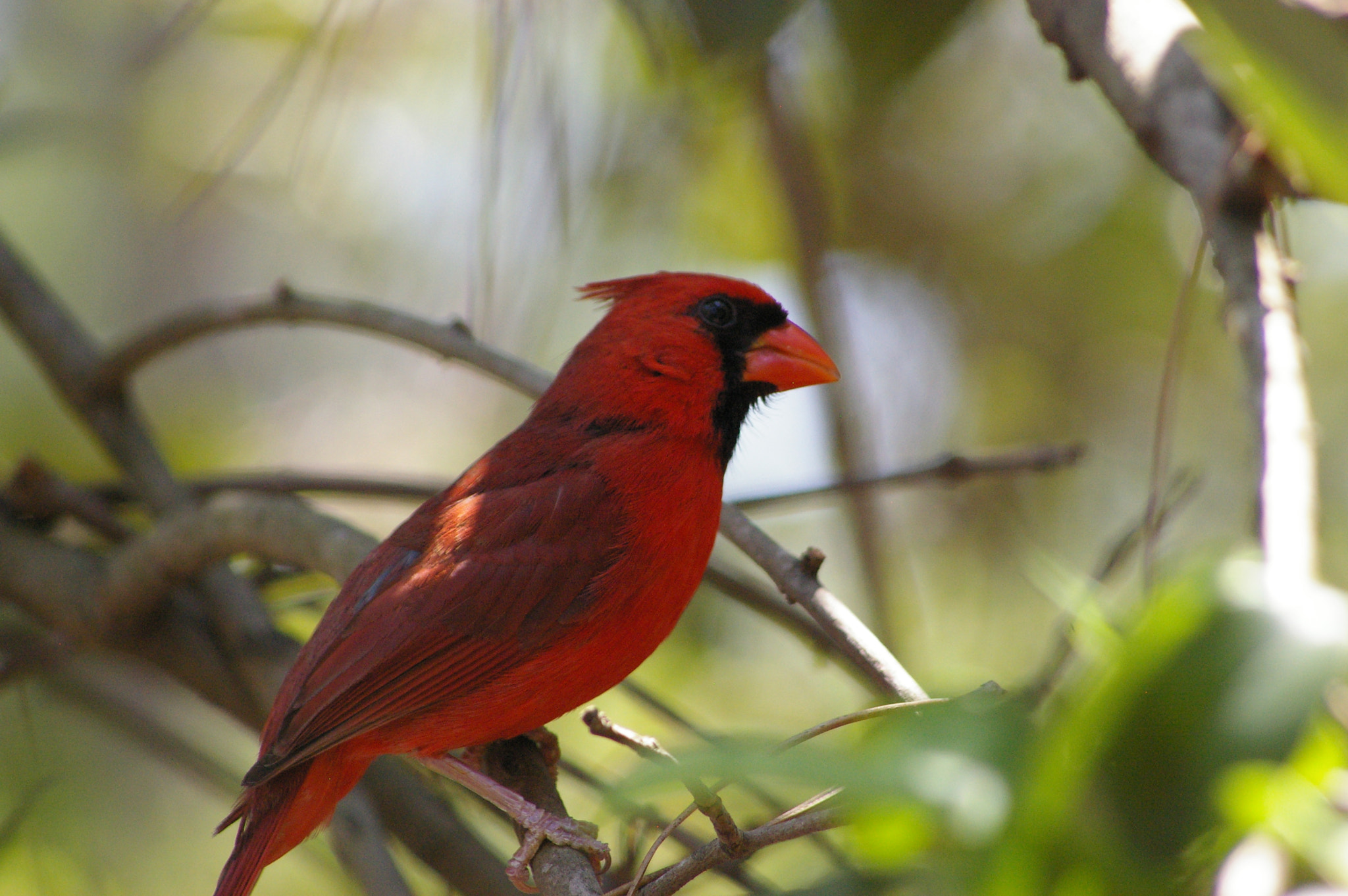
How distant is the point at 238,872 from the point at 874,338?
259cm

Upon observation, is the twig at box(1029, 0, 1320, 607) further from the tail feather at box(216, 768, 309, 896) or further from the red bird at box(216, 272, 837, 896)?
the tail feather at box(216, 768, 309, 896)

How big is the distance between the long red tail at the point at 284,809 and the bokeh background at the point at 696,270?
0.76m

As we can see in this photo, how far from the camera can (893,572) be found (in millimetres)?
3266

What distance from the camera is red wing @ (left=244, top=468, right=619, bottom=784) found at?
1.87 metres

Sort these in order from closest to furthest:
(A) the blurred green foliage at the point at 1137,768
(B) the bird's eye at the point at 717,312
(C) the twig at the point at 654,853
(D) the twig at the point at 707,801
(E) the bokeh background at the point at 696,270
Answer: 1. (A) the blurred green foliage at the point at 1137,768
2. (D) the twig at the point at 707,801
3. (C) the twig at the point at 654,853
4. (B) the bird's eye at the point at 717,312
5. (E) the bokeh background at the point at 696,270

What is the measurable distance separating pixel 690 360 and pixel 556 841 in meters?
0.91

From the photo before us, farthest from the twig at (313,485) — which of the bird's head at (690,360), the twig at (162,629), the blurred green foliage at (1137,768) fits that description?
the blurred green foliage at (1137,768)

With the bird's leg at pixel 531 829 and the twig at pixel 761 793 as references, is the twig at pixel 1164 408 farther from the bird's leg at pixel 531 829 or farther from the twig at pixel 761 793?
the bird's leg at pixel 531 829

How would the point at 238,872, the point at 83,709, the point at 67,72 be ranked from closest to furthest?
the point at 238,872 → the point at 83,709 → the point at 67,72

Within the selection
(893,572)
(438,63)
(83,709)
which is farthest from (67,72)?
(893,572)

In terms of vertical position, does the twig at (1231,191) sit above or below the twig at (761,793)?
above

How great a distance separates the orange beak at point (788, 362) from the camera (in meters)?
2.23

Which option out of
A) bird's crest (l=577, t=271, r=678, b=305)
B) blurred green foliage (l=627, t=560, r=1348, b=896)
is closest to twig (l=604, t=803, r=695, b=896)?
blurred green foliage (l=627, t=560, r=1348, b=896)

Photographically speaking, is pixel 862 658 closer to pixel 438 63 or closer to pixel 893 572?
pixel 893 572
